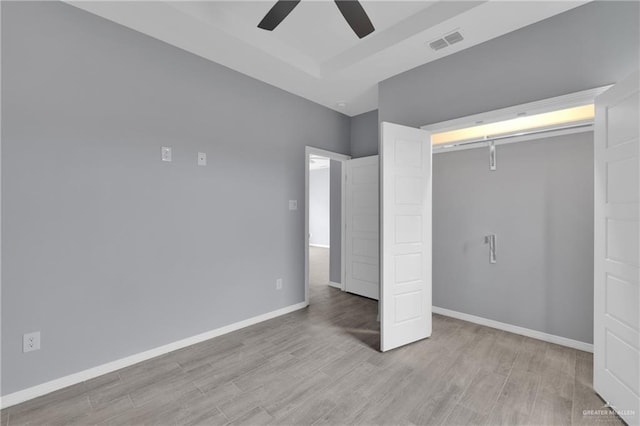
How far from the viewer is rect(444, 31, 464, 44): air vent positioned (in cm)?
258

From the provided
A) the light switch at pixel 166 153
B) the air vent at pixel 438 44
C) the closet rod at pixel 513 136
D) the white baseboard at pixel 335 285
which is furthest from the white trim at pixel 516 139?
the light switch at pixel 166 153

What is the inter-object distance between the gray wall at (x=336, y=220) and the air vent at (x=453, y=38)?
2581 millimetres

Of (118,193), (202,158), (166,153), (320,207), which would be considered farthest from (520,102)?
(320,207)

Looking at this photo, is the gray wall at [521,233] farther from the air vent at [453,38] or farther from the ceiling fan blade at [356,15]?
the ceiling fan blade at [356,15]

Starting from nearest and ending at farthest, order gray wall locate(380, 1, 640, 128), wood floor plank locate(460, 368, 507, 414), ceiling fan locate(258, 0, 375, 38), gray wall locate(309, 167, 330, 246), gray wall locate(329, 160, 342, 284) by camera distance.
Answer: ceiling fan locate(258, 0, 375, 38), wood floor plank locate(460, 368, 507, 414), gray wall locate(380, 1, 640, 128), gray wall locate(329, 160, 342, 284), gray wall locate(309, 167, 330, 246)

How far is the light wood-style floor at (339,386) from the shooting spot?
6.09 feet

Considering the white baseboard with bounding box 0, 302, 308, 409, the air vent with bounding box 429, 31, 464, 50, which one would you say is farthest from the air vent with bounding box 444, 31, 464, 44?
the white baseboard with bounding box 0, 302, 308, 409

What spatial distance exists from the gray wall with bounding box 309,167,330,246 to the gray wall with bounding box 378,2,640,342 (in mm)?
6903

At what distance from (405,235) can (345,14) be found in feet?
6.52

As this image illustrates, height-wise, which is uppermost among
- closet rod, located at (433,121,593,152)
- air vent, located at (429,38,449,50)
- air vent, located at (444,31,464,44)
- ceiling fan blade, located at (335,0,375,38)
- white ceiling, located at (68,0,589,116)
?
white ceiling, located at (68,0,589,116)

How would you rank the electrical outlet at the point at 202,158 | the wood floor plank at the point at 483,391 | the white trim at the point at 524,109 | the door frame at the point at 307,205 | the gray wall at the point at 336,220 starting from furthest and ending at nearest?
the gray wall at the point at 336,220
the door frame at the point at 307,205
the electrical outlet at the point at 202,158
the white trim at the point at 524,109
the wood floor plank at the point at 483,391

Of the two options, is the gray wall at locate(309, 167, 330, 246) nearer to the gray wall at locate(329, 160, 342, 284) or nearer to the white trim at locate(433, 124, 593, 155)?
the gray wall at locate(329, 160, 342, 284)

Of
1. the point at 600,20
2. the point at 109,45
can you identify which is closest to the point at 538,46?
the point at 600,20

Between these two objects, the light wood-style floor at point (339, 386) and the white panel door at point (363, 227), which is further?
the white panel door at point (363, 227)
